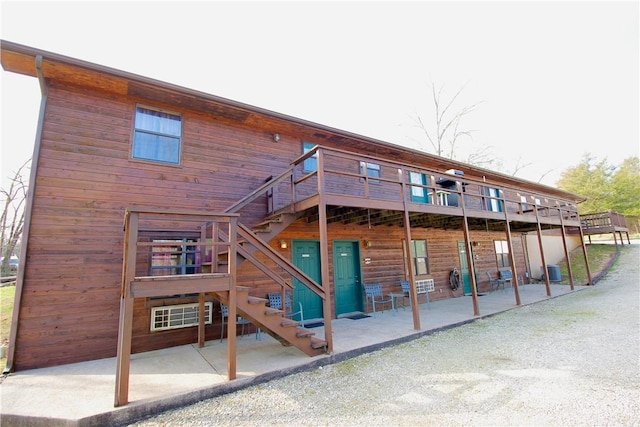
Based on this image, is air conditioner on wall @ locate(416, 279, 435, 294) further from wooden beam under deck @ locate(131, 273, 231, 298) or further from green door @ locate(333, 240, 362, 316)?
wooden beam under deck @ locate(131, 273, 231, 298)

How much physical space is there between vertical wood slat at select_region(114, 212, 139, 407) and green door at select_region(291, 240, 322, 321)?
14.0 feet

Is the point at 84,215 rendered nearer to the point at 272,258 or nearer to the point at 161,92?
the point at 161,92

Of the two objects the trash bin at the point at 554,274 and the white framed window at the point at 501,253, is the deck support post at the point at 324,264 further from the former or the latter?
the trash bin at the point at 554,274

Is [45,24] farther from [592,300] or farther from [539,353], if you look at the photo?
[592,300]

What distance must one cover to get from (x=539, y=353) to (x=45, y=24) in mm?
11571

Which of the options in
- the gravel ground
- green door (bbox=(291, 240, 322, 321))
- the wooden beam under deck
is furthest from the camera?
green door (bbox=(291, 240, 322, 321))

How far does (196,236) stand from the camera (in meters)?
6.13

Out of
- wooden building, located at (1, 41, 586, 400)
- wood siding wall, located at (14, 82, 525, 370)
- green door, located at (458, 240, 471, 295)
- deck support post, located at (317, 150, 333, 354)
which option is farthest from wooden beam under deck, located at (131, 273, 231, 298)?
green door, located at (458, 240, 471, 295)

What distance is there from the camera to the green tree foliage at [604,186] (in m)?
24.6

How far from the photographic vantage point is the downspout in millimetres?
4551

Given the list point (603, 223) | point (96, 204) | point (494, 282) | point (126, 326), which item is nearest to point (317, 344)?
point (126, 326)

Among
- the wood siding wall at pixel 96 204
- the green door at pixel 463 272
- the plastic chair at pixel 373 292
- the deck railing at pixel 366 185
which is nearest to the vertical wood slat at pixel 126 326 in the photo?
the wood siding wall at pixel 96 204

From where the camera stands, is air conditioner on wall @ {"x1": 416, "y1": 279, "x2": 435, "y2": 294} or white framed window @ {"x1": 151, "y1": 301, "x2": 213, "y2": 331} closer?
white framed window @ {"x1": 151, "y1": 301, "x2": 213, "y2": 331}

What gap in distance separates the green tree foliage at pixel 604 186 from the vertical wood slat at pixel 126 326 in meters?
30.5
